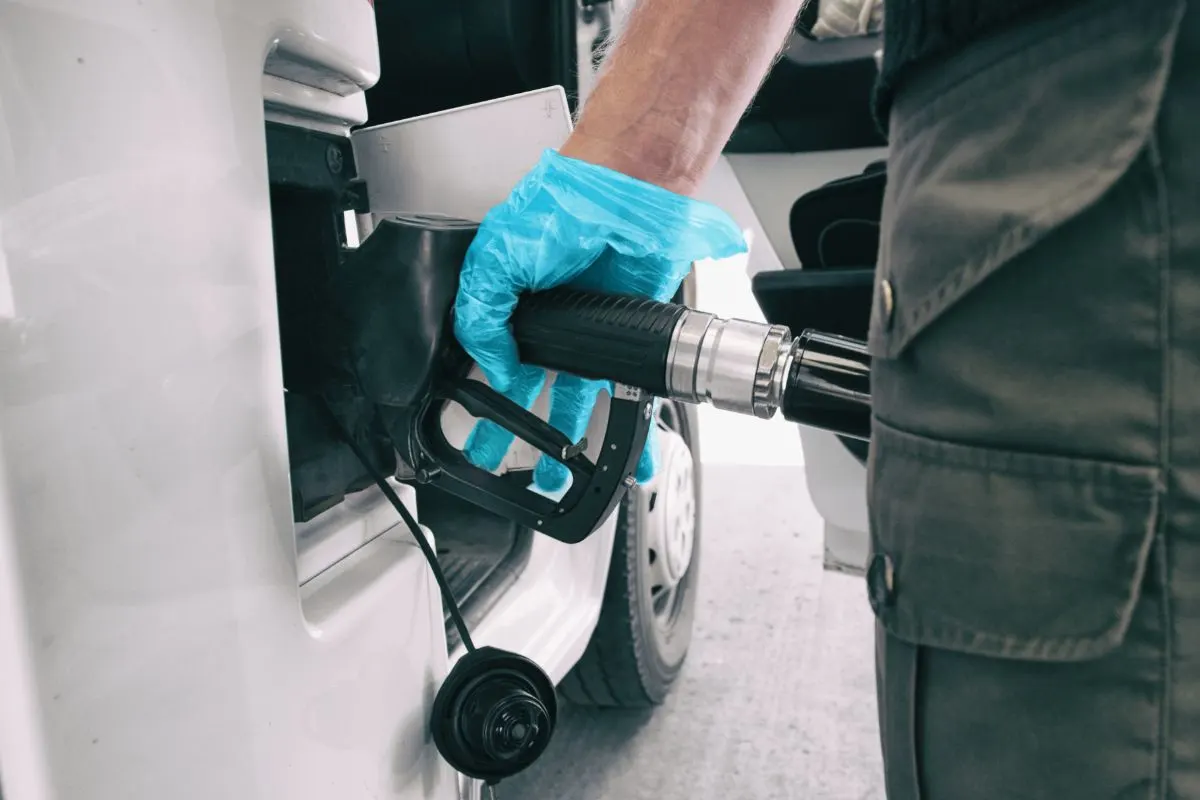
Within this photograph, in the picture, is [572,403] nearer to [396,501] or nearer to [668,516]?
[396,501]

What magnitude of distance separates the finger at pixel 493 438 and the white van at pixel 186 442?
10cm

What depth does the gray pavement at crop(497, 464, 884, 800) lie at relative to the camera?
145 cm

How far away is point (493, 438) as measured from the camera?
2.53ft

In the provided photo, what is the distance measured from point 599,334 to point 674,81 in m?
0.21

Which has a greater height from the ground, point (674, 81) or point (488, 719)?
point (674, 81)

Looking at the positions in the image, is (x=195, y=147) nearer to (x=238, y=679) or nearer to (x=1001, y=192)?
(x=238, y=679)

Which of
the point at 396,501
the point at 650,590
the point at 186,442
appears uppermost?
the point at 186,442

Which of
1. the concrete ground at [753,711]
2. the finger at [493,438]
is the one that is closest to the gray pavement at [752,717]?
the concrete ground at [753,711]

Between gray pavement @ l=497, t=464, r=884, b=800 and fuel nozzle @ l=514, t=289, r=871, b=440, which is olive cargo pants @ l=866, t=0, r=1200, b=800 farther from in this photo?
gray pavement @ l=497, t=464, r=884, b=800

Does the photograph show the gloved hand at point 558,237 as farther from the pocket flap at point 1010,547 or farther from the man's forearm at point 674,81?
the pocket flap at point 1010,547

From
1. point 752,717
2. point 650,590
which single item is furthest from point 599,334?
point 752,717

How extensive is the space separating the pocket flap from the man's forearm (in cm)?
31

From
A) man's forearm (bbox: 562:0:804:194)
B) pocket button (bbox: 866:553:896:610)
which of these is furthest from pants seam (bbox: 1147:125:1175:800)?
man's forearm (bbox: 562:0:804:194)

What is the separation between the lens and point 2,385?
40 cm
